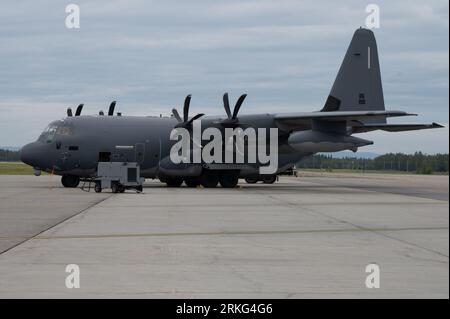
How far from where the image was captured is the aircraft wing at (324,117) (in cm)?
3644

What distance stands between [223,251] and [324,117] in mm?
25128

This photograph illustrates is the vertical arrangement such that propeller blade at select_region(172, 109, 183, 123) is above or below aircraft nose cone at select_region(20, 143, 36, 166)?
above

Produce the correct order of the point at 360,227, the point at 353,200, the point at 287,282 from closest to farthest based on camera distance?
the point at 287,282 < the point at 360,227 < the point at 353,200

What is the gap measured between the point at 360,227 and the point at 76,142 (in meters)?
23.9

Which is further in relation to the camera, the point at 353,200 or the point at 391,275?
the point at 353,200

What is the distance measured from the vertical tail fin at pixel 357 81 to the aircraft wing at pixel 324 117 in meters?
4.46

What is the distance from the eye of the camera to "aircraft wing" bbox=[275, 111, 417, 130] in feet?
120

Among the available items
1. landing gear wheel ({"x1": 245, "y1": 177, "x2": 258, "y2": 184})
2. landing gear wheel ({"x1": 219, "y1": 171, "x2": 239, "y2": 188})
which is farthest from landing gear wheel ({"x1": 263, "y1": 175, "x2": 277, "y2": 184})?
landing gear wheel ({"x1": 219, "y1": 171, "x2": 239, "y2": 188})

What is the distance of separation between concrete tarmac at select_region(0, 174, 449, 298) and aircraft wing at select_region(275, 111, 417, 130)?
41.6 ft

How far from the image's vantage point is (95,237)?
50.5 feet

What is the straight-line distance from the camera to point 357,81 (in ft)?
A: 147

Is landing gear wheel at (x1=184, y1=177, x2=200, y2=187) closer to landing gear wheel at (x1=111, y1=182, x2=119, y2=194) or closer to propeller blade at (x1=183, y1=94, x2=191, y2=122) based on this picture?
propeller blade at (x1=183, y1=94, x2=191, y2=122)
